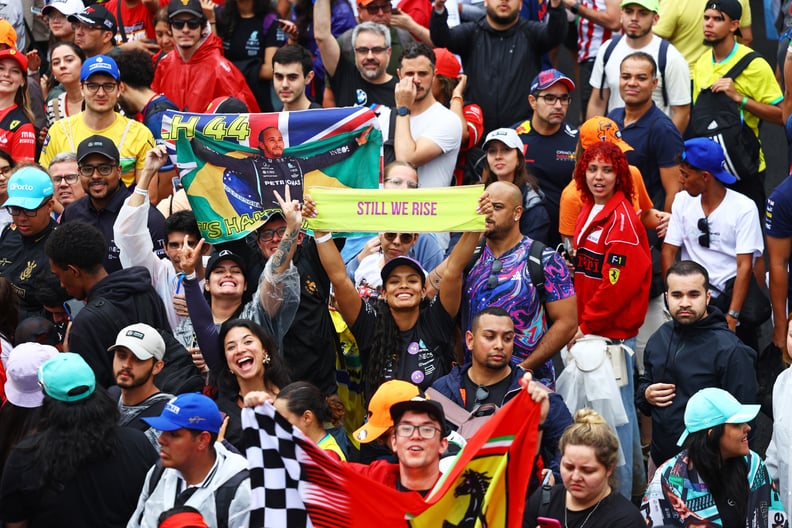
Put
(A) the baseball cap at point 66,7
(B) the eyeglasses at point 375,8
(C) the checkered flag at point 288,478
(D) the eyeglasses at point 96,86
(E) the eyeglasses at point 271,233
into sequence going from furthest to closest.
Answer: (A) the baseball cap at point 66,7 < (B) the eyeglasses at point 375,8 < (D) the eyeglasses at point 96,86 < (E) the eyeglasses at point 271,233 < (C) the checkered flag at point 288,478

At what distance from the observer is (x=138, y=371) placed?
275 inches

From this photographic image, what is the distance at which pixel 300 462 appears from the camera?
574 centimetres

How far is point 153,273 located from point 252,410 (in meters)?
2.69

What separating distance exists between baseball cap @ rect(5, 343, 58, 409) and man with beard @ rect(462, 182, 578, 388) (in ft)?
8.11

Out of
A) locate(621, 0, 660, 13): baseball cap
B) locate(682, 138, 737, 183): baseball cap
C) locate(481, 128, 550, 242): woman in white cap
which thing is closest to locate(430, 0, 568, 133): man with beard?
locate(621, 0, 660, 13): baseball cap

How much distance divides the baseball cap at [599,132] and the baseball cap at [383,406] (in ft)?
10.0

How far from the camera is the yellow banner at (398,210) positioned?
24.5ft

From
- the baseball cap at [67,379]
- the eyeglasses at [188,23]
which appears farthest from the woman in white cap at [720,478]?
the eyeglasses at [188,23]

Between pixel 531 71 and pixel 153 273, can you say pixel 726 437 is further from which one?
pixel 531 71

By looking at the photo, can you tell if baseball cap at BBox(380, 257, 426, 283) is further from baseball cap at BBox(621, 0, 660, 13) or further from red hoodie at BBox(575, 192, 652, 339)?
baseball cap at BBox(621, 0, 660, 13)

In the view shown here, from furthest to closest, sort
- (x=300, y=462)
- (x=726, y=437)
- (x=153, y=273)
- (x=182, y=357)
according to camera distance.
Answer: (x=153, y=273)
(x=182, y=357)
(x=726, y=437)
(x=300, y=462)

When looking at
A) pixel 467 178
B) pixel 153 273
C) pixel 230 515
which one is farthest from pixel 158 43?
pixel 230 515

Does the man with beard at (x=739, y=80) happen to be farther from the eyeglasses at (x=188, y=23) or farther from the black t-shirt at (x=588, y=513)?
the black t-shirt at (x=588, y=513)

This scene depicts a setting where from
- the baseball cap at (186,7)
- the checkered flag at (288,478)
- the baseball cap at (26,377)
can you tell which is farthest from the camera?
the baseball cap at (186,7)
